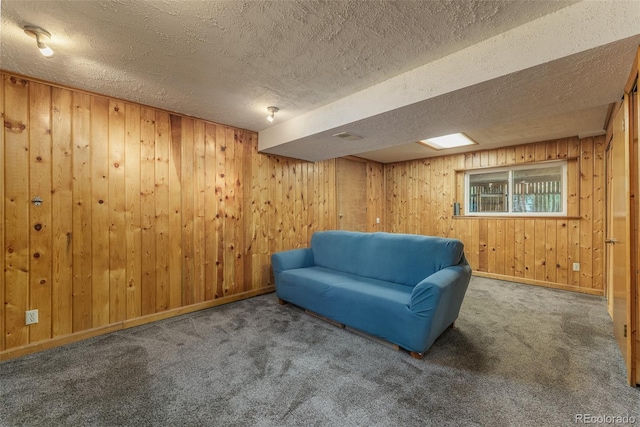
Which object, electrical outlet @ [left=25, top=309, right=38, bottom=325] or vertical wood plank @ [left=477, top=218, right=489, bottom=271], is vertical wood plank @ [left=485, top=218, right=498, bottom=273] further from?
electrical outlet @ [left=25, top=309, right=38, bottom=325]

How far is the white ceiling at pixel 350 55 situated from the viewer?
4.58 feet

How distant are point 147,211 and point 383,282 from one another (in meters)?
2.62

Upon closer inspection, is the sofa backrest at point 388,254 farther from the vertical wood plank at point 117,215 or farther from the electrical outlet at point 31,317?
the electrical outlet at point 31,317

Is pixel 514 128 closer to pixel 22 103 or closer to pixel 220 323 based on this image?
pixel 220 323

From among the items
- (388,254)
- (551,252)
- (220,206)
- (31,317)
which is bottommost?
(31,317)

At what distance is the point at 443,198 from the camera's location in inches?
197

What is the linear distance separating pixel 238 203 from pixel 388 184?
3.57 metres

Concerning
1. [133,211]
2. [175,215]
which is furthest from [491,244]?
[133,211]

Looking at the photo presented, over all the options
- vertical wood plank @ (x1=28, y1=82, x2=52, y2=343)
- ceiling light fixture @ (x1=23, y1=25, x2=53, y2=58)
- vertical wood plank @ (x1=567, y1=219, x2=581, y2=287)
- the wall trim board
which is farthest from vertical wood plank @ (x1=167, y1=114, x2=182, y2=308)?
vertical wood plank @ (x1=567, y1=219, x2=581, y2=287)

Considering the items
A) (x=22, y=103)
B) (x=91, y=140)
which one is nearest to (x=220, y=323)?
(x=91, y=140)

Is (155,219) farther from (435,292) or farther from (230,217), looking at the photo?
(435,292)

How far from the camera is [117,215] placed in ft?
8.35

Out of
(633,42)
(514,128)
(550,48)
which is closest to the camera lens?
(633,42)

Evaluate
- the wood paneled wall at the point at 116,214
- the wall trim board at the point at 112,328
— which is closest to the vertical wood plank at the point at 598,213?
the wood paneled wall at the point at 116,214
